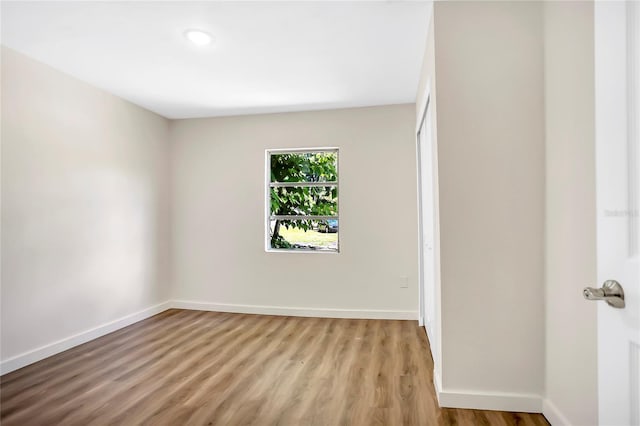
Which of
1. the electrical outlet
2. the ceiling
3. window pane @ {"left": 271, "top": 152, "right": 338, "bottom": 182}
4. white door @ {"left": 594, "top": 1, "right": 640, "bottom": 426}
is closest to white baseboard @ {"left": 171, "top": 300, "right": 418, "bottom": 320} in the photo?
the electrical outlet

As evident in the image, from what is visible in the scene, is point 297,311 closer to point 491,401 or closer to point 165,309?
point 165,309

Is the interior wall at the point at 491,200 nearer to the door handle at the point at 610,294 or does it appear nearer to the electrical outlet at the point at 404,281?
the door handle at the point at 610,294

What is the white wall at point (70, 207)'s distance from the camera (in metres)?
2.74

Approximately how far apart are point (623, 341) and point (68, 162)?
3.92 metres

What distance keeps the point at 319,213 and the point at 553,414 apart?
9.92 ft

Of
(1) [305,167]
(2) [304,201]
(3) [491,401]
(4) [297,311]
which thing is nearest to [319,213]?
(2) [304,201]

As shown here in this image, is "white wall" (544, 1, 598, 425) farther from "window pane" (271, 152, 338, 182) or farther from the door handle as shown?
"window pane" (271, 152, 338, 182)

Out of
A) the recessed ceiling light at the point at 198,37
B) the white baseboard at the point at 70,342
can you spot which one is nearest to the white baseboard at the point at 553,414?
the recessed ceiling light at the point at 198,37

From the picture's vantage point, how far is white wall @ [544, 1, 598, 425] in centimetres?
153

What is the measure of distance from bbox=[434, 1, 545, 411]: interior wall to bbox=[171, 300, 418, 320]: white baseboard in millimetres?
1919

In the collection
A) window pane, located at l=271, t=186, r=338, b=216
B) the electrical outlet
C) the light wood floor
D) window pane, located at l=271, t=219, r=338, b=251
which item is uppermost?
window pane, located at l=271, t=186, r=338, b=216

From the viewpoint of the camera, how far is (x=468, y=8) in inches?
82.4

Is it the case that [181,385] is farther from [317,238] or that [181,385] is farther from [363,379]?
[317,238]

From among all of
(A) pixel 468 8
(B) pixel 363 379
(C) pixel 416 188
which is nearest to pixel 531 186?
(A) pixel 468 8
